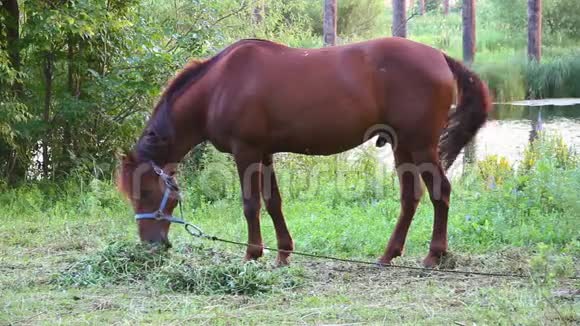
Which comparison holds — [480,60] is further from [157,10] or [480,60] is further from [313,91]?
[313,91]

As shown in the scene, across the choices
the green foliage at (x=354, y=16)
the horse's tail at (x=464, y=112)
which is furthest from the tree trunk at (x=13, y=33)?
the green foliage at (x=354, y=16)

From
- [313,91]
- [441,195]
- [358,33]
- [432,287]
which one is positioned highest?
[358,33]

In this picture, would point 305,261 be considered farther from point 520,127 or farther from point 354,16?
point 354,16

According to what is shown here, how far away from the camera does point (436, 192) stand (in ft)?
16.8

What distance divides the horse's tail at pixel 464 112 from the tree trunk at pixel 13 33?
5.40 metres

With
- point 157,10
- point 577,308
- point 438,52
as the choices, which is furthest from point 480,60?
point 577,308

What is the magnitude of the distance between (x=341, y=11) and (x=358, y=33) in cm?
140

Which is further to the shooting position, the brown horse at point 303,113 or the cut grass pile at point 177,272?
the brown horse at point 303,113

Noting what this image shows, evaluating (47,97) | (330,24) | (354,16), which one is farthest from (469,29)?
(47,97)

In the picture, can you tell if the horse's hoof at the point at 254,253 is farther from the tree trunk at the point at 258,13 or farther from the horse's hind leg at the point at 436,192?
the tree trunk at the point at 258,13

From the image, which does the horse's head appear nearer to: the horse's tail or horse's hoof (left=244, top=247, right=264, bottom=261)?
horse's hoof (left=244, top=247, right=264, bottom=261)

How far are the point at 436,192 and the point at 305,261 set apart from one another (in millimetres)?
1036

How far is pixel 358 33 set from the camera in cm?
2659

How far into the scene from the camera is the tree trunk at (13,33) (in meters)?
8.63
